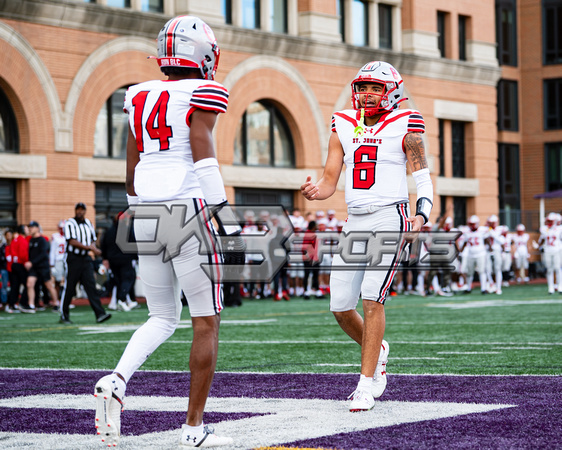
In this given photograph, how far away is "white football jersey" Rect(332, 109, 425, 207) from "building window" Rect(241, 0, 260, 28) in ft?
76.7

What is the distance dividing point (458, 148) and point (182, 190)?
33077 millimetres

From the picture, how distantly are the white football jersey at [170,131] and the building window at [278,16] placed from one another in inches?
1023

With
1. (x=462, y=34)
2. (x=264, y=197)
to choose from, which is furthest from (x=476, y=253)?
(x=462, y=34)

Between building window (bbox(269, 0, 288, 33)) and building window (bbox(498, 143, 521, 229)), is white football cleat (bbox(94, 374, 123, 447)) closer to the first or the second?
building window (bbox(269, 0, 288, 33))

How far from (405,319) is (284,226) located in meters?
10.5

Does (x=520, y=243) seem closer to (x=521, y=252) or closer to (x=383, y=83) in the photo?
(x=521, y=252)

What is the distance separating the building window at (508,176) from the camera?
45.8 meters

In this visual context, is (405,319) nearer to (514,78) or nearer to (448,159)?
(448,159)

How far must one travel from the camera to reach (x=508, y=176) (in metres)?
46.2

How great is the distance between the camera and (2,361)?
10.2 meters

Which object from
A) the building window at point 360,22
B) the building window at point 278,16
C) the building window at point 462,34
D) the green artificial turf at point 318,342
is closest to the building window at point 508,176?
the building window at point 462,34

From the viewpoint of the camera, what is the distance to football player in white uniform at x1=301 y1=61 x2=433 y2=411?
22.2 ft

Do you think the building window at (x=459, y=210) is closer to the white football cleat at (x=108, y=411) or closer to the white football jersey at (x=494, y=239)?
the white football jersey at (x=494, y=239)

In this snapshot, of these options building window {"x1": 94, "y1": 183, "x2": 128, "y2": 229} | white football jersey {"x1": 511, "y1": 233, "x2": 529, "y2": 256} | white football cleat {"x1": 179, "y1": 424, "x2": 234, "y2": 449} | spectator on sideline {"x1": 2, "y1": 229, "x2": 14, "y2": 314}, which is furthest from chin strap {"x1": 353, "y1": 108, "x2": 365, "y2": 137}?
white football jersey {"x1": 511, "y1": 233, "x2": 529, "y2": 256}
